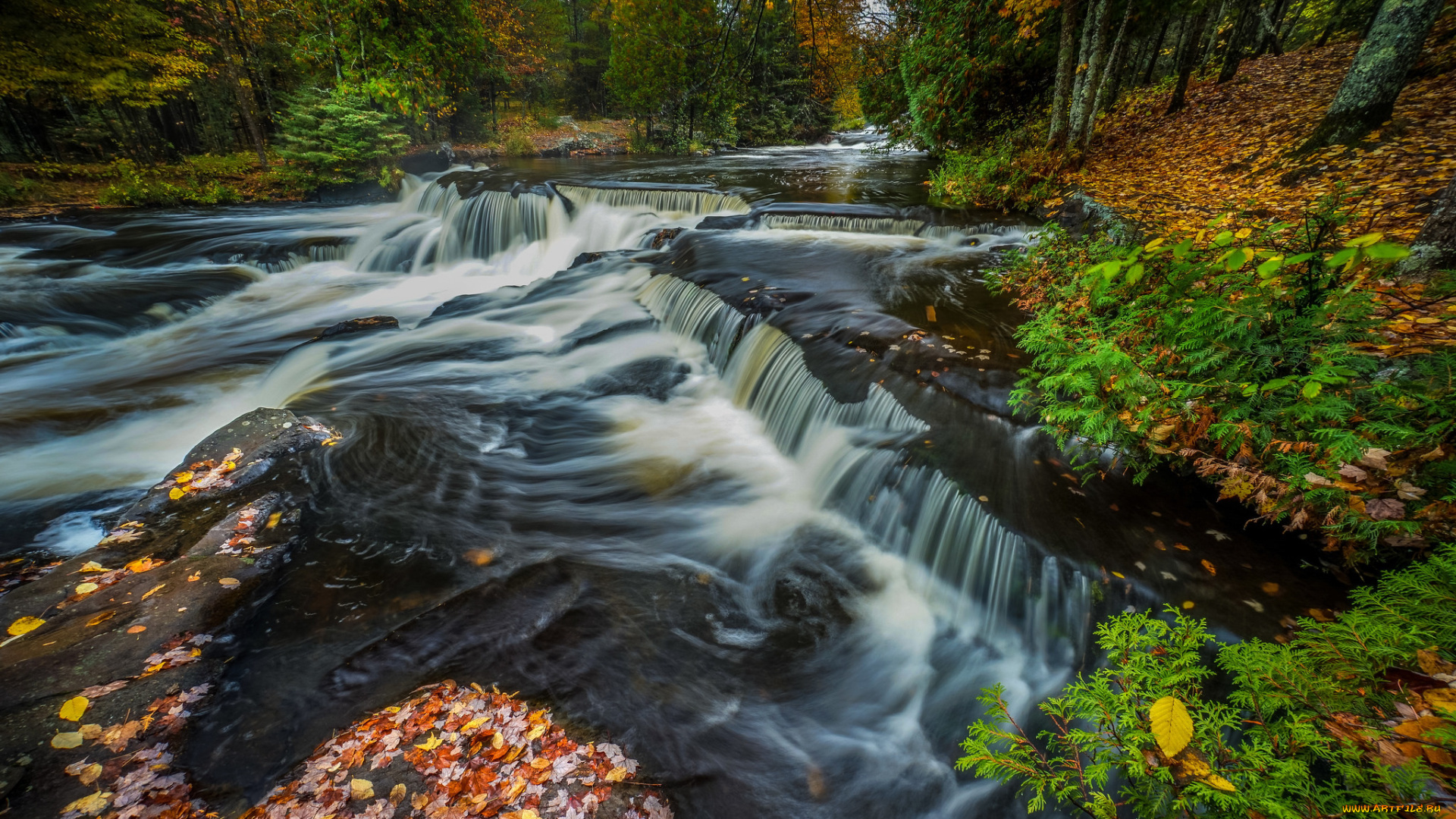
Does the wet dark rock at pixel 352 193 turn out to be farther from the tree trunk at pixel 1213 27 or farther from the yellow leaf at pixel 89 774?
the tree trunk at pixel 1213 27

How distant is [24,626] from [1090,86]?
1386cm

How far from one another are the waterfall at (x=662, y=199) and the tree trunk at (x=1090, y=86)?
6533 millimetres

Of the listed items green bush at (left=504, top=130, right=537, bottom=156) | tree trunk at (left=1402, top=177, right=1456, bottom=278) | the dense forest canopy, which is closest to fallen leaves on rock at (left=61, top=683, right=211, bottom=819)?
the dense forest canopy

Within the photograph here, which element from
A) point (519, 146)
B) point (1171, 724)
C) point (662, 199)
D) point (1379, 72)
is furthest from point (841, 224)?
point (519, 146)

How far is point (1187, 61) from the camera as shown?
12828 millimetres

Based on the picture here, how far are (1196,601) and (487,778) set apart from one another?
3.96 m

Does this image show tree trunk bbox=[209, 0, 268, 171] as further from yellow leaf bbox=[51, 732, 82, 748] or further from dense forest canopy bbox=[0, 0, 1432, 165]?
yellow leaf bbox=[51, 732, 82, 748]

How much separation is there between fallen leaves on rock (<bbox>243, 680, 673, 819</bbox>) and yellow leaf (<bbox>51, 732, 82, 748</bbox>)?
0.93 meters

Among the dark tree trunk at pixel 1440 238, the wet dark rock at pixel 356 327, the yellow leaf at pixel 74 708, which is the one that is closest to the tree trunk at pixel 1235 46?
the dark tree trunk at pixel 1440 238

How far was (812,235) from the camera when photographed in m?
10.0

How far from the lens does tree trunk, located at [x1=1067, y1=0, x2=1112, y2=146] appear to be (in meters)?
8.55

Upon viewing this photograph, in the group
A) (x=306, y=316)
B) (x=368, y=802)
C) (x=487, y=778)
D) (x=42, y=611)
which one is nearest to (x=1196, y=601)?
(x=487, y=778)

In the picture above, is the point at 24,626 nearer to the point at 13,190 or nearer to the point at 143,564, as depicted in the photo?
the point at 143,564

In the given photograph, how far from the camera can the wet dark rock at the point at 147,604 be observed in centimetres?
251
